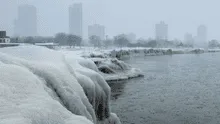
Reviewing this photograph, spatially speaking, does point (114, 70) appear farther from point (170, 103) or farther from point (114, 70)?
point (170, 103)

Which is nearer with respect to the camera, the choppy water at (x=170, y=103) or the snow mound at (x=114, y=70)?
the choppy water at (x=170, y=103)

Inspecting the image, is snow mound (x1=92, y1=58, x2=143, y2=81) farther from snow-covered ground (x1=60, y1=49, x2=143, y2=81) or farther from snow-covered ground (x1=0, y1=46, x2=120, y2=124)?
snow-covered ground (x1=0, y1=46, x2=120, y2=124)

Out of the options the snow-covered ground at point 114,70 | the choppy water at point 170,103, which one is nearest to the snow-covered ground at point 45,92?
the choppy water at point 170,103

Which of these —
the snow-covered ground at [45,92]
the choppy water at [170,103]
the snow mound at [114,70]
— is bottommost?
the choppy water at [170,103]

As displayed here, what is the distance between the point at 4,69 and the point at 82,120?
2.10 meters

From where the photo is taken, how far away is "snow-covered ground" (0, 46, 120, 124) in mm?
4672

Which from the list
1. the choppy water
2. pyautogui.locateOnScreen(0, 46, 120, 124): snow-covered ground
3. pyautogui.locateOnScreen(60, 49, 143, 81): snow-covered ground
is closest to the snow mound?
pyautogui.locateOnScreen(60, 49, 143, 81): snow-covered ground

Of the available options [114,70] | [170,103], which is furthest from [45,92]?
[114,70]

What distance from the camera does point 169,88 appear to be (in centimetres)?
2917

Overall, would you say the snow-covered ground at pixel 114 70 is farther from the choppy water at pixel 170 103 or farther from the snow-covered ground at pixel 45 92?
the snow-covered ground at pixel 45 92

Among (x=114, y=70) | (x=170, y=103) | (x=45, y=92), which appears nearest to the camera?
(x=45, y=92)

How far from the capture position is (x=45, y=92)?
6.02 m

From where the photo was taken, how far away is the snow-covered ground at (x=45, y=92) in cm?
467

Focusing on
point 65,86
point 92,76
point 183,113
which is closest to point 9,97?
point 65,86
